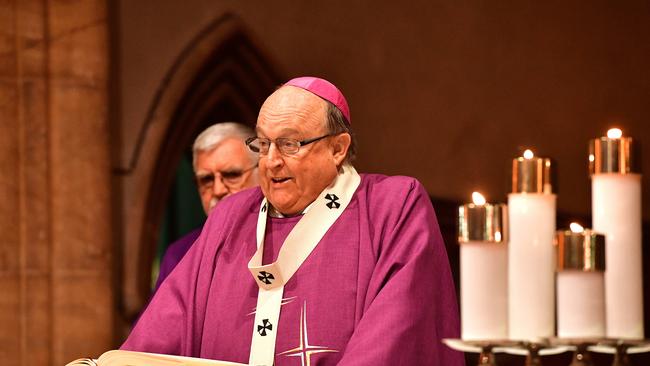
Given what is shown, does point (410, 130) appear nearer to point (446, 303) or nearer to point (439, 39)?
point (439, 39)

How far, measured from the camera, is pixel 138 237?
33.8 feet

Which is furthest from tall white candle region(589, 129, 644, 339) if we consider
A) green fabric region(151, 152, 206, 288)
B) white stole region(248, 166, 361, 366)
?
green fabric region(151, 152, 206, 288)

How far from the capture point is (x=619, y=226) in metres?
2.51

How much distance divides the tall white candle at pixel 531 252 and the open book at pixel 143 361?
1.15 m

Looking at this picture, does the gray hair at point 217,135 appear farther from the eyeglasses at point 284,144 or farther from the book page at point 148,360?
the book page at point 148,360

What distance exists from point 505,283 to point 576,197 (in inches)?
337

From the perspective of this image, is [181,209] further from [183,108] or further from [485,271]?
[485,271]

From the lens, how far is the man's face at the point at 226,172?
19.1 feet

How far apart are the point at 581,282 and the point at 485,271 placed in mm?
183

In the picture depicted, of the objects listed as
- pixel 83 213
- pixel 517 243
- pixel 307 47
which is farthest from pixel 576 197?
pixel 517 243

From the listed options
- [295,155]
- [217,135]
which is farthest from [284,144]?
[217,135]

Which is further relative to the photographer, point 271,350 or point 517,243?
point 271,350

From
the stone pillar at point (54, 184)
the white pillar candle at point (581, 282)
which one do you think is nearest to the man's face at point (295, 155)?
the white pillar candle at point (581, 282)

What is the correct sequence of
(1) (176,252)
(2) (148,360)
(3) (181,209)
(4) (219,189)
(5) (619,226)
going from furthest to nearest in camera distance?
(3) (181,209) < (1) (176,252) < (4) (219,189) < (2) (148,360) < (5) (619,226)
